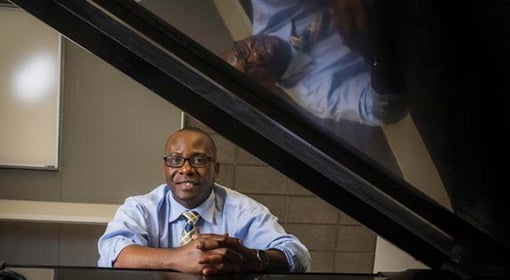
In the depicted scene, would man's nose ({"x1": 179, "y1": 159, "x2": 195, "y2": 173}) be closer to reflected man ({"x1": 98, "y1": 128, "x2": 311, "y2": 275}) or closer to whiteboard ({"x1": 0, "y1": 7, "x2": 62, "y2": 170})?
reflected man ({"x1": 98, "y1": 128, "x2": 311, "y2": 275})

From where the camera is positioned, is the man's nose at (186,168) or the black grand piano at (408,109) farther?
the man's nose at (186,168)

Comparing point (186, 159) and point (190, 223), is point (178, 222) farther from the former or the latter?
point (186, 159)

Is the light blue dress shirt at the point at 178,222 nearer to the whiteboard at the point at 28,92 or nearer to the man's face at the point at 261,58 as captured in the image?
the man's face at the point at 261,58

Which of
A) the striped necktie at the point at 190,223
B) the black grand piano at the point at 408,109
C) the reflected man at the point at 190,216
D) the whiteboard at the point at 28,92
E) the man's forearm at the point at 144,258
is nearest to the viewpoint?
the black grand piano at the point at 408,109

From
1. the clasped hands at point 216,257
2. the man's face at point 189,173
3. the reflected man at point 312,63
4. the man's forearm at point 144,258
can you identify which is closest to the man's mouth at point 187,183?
the man's face at point 189,173

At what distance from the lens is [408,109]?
460mm

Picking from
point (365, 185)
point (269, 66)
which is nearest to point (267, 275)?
point (365, 185)

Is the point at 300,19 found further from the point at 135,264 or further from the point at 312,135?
the point at 135,264

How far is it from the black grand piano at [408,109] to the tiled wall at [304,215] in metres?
1.60

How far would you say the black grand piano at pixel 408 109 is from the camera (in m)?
0.39

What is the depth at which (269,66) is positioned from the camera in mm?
517

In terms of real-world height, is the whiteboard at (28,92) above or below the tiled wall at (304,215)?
above

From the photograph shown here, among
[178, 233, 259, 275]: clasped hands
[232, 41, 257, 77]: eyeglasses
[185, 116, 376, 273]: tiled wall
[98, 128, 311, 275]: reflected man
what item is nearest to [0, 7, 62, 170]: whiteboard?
[185, 116, 376, 273]: tiled wall

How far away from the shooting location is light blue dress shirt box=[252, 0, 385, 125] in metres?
0.46
